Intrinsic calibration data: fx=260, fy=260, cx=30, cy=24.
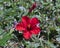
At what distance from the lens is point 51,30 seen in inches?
99.4

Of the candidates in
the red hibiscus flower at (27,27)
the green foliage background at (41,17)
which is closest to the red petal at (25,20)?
the red hibiscus flower at (27,27)

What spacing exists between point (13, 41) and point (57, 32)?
446 millimetres

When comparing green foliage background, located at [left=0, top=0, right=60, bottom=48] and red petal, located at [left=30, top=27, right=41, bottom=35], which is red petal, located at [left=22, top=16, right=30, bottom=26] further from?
green foliage background, located at [left=0, top=0, right=60, bottom=48]

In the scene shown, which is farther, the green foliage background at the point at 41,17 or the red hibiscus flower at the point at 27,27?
the green foliage background at the point at 41,17

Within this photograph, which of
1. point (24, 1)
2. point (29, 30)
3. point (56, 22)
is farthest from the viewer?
point (24, 1)

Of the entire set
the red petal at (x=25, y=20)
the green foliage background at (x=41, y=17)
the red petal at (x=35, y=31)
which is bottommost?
the green foliage background at (x=41, y=17)

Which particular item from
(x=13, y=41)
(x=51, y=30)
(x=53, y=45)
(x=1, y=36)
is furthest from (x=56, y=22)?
(x=1, y=36)

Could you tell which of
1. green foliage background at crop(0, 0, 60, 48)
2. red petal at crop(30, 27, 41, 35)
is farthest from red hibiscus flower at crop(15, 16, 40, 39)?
green foliage background at crop(0, 0, 60, 48)

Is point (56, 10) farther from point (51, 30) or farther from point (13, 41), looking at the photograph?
point (13, 41)

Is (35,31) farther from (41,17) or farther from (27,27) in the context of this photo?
(41,17)

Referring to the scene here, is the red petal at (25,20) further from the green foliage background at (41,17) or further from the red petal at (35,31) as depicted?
the green foliage background at (41,17)

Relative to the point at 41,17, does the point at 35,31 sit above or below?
above

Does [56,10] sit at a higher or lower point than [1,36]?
lower

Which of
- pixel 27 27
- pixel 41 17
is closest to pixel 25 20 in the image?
pixel 27 27
